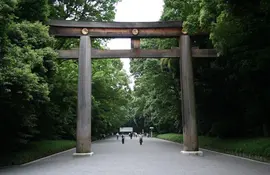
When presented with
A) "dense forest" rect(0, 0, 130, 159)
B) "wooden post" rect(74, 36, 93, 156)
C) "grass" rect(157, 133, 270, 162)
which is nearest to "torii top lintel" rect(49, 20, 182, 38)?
"wooden post" rect(74, 36, 93, 156)

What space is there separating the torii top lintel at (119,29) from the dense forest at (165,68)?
34.0 inches

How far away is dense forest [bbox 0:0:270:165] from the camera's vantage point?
10383mm

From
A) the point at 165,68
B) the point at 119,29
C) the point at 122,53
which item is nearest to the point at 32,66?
the point at 122,53

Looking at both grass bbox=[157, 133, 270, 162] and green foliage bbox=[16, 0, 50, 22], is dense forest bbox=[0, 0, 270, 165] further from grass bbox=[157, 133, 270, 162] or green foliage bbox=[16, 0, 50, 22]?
grass bbox=[157, 133, 270, 162]

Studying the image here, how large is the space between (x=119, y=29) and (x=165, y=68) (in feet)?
31.5

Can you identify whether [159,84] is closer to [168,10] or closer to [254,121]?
[168,10]

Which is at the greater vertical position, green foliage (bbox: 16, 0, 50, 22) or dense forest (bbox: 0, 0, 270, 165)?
green foliage (bbox: 16, 0, 50, 22)

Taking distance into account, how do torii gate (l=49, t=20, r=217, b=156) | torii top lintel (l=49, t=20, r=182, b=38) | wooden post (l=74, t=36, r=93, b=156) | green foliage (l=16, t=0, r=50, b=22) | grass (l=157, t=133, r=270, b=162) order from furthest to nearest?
torii top lintel (l=49, t=20, r=182, b=38), torii gate (l=49, t=20, r=217, b=156), wooden post (l=74, t=36, r=93, b=156), green foliage (l=16, t=0, r=50, b=22), grass (l=157, t=133, r=270, b=162)

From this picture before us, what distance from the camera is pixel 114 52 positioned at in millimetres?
18047

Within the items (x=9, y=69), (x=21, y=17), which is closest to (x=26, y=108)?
(x=9, y=69)

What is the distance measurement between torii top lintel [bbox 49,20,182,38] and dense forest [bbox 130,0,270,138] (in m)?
1.11

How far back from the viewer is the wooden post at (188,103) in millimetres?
16625

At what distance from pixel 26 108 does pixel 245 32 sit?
9.22 m

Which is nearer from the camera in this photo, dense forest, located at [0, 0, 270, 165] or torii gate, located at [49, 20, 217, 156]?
dense forest, located at [0, 0, 270, 165]
